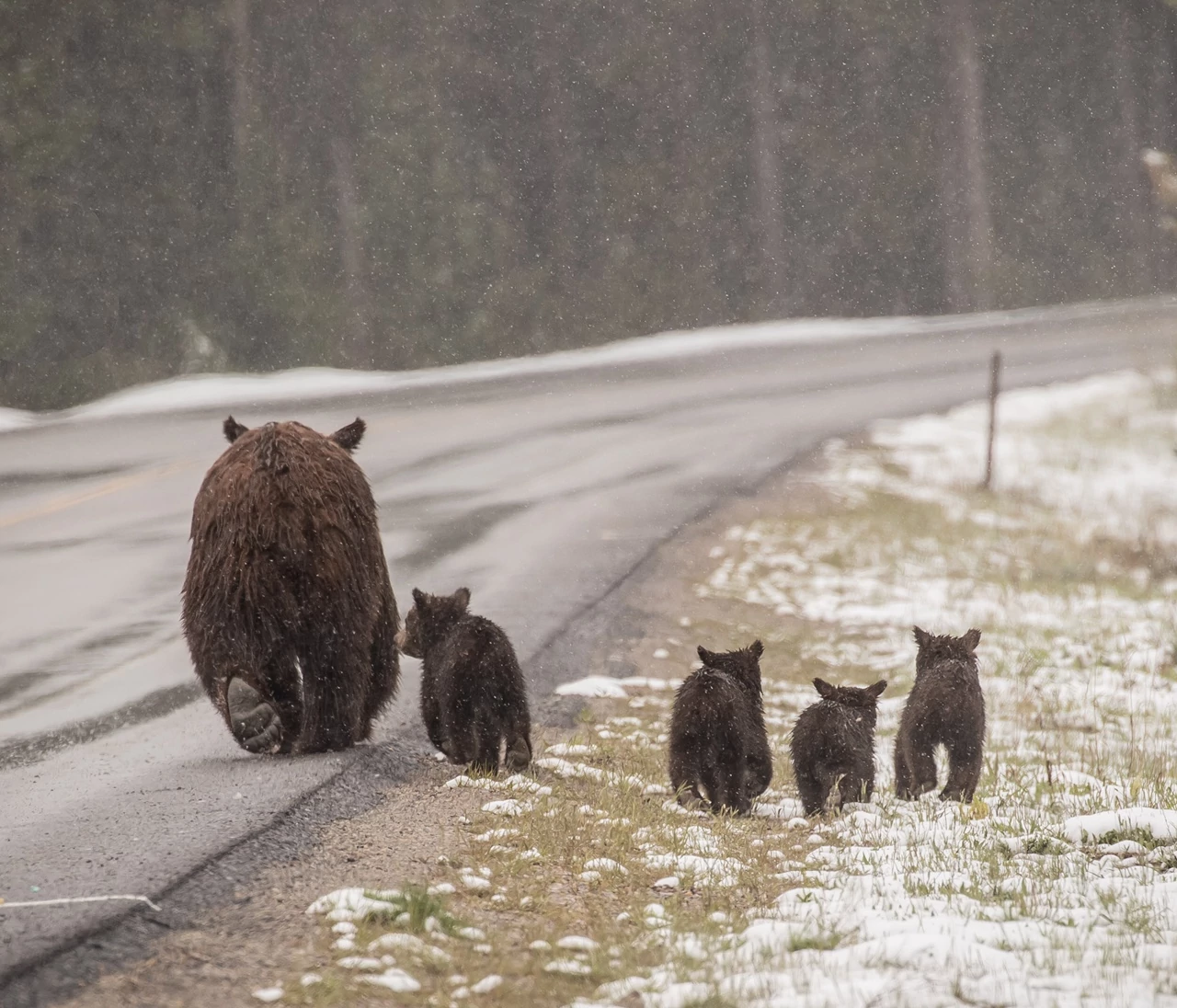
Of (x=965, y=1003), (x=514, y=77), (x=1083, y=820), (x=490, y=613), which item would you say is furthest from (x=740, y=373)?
(x=965, y=1003)

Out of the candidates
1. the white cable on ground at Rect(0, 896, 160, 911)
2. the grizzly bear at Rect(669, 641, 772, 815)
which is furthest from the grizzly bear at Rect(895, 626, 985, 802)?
the white cable on ground at Rect(0, 896, 160, 911)

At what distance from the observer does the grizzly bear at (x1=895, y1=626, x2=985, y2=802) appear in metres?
7.05

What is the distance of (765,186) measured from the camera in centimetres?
3994

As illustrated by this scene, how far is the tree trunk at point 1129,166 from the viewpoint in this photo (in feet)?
157

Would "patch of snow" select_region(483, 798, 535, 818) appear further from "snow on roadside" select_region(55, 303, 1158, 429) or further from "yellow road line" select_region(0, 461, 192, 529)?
"snow on roadside" select_region(55, 303, 1158, 429)

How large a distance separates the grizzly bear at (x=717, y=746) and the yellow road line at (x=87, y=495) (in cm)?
1029

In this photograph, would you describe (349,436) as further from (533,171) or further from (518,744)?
(533,171)

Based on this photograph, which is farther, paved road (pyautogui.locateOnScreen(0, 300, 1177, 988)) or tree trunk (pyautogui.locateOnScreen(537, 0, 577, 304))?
tree trunk (pyautogui.locateOnScreen(537, 0, 577, 304))

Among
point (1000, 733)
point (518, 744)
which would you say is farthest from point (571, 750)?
point (1000, 733)

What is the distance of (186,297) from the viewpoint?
29859mm

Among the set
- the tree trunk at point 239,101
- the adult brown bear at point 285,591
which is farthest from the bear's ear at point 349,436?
the tree trunk at point 239,101

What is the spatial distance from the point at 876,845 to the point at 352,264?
2721 centimetres

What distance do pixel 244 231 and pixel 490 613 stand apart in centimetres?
2099

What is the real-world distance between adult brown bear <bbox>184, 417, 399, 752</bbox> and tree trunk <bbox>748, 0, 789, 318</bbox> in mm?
34269
